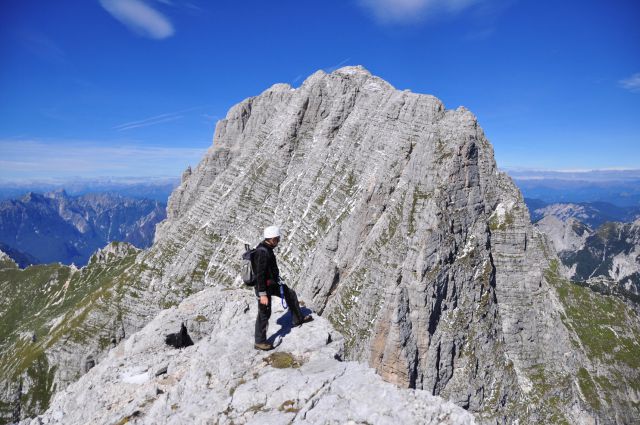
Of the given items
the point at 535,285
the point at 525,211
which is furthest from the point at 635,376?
the point at 525,211

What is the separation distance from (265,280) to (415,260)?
64.3m

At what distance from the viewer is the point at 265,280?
63.7 ft

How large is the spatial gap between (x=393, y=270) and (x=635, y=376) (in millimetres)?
76012

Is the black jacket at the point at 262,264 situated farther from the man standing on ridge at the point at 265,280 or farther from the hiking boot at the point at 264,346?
the hiking boot at the point at 264,346

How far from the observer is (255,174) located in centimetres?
12581

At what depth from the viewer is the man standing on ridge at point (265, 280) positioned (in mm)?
18891

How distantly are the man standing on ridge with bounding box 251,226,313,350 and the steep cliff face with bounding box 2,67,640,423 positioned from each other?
56.3m

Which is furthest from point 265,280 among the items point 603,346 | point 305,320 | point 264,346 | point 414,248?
point 603,346

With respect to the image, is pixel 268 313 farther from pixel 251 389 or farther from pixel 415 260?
pixel 415 260

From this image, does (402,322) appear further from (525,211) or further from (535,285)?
(525,211)

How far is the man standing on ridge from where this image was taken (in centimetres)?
1889

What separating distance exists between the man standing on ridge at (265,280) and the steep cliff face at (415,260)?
56.3 meters

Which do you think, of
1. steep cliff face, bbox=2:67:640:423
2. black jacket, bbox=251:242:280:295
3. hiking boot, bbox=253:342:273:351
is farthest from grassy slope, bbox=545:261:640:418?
black jacket, bbox=251:242:280:295

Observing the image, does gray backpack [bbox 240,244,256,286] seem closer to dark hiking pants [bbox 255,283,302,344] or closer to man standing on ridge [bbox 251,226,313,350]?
man standing on ridge [bbox 251,226,313,350]
